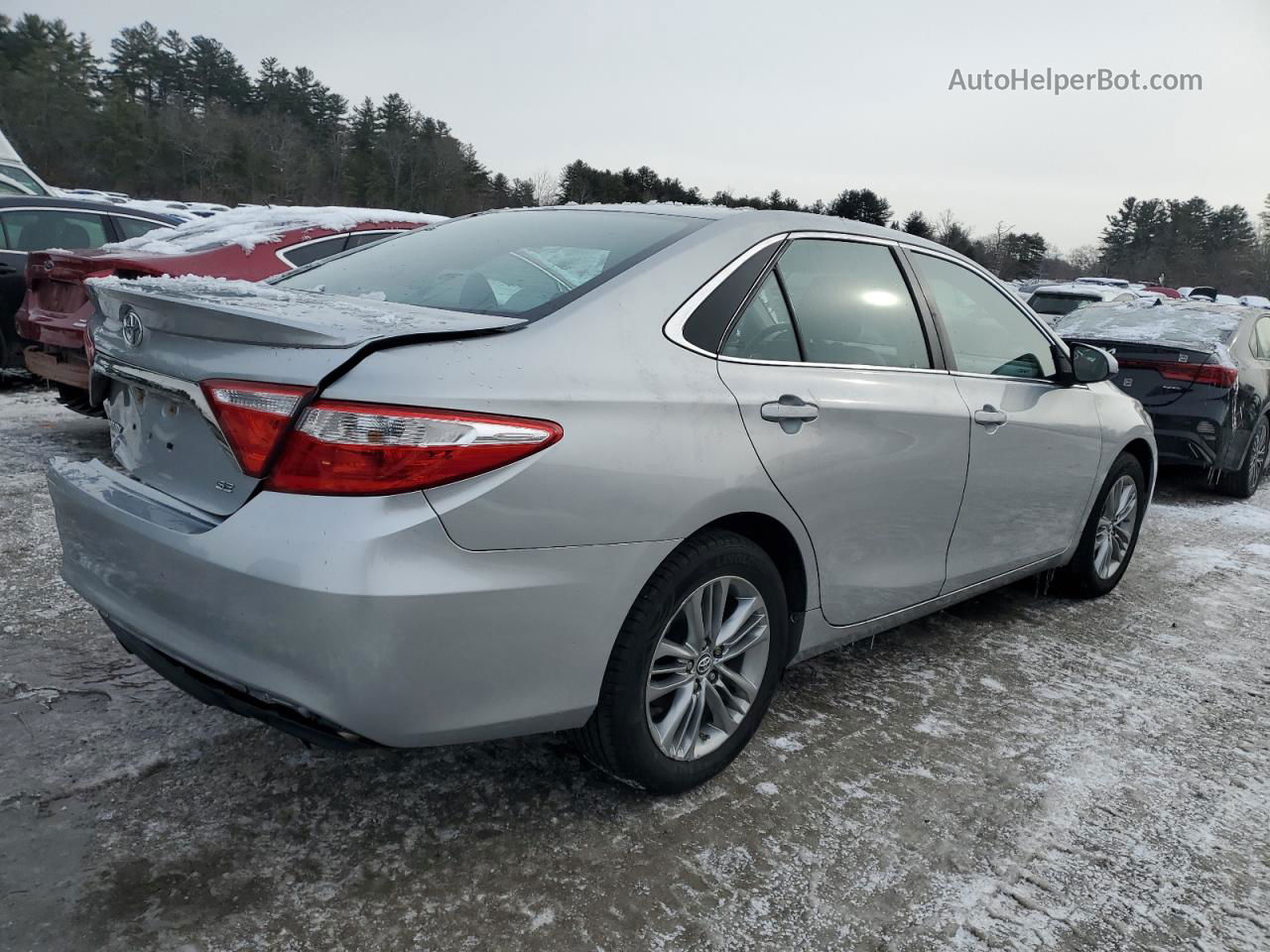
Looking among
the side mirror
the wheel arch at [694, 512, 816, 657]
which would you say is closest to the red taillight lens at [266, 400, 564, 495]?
the wheel arch at [694, 512, 816, 657]

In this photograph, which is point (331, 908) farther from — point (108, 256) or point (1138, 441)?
point (108, 256)

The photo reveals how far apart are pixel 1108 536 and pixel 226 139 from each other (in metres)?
62.6

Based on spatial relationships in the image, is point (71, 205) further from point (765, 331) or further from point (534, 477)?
point (534, 477)

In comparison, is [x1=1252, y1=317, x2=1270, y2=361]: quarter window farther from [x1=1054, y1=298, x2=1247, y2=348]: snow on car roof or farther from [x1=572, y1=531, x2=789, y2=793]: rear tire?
[x1=572, y1=531, x2=789, y2=793]: rear tire

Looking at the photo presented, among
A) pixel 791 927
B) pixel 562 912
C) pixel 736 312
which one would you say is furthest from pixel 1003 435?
pixel 562 912

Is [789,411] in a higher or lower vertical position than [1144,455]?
higher

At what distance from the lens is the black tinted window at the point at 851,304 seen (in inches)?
110

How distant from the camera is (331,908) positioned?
6.63 ft

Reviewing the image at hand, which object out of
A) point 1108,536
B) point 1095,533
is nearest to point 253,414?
point 1095,533

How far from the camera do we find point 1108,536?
450 centimetres

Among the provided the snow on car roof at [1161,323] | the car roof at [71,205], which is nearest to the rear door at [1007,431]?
the snow on car roof at [1161,323]

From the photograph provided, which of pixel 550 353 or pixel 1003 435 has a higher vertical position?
pixel 550 353

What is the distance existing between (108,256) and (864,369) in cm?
479

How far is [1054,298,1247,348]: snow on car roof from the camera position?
7.20m
